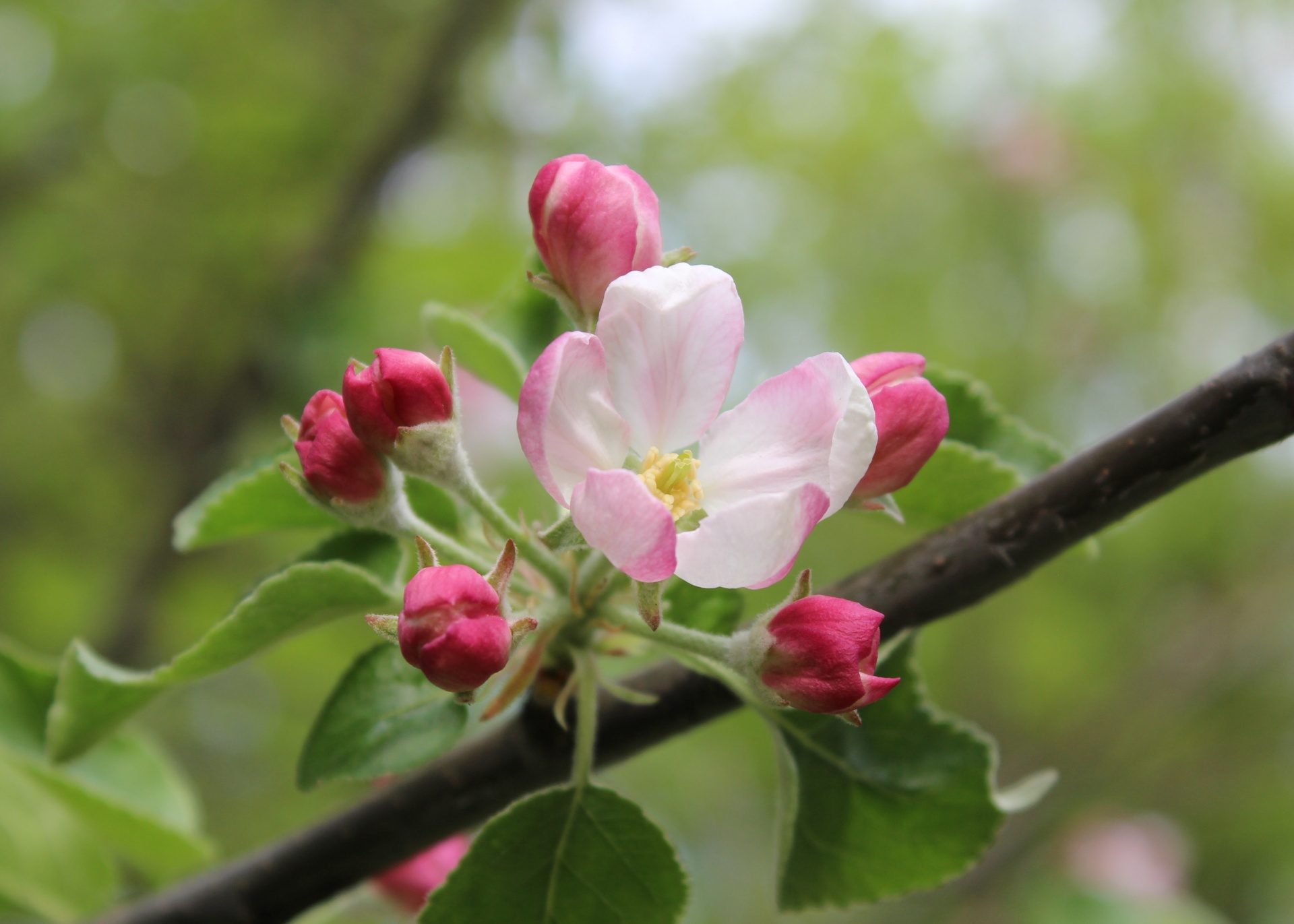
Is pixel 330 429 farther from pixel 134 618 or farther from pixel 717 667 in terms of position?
pixel 134 618

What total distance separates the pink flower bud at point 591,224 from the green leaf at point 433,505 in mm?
279

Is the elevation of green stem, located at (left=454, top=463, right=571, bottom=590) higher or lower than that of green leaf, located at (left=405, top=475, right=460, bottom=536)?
higher

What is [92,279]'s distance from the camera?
428 centimetres

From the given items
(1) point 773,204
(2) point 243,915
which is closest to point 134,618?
(2) point 243,915

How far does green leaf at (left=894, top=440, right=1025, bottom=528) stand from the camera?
901 mm

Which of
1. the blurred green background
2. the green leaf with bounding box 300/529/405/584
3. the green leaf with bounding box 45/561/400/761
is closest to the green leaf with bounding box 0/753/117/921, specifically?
the green leaf with bounding box 45/561/400/761

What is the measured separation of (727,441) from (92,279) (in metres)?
4.36

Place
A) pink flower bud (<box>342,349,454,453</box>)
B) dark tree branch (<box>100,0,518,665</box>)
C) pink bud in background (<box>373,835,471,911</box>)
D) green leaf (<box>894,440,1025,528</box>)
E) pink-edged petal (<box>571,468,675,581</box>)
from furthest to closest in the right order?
dark tree branch (<box>100,0,518,665</box>) → pink bud in background (<box>373,835,471,911</box>) → green leaf (<box>894,440,1025,528</box>) → pink flower bud (<box>342,349,454,453</box>) → pink-edged petal (<box>571,468,675,581</box>)

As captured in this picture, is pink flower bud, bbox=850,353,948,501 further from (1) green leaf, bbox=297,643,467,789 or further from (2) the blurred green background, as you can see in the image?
(2) the blurred green background

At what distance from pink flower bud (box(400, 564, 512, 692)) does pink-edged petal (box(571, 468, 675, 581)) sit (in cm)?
8

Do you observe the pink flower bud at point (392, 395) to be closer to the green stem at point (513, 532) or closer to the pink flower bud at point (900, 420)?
the green stem at point (513, 532)

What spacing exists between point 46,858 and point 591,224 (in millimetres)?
1138

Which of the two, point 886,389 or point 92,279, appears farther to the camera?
point 92,279

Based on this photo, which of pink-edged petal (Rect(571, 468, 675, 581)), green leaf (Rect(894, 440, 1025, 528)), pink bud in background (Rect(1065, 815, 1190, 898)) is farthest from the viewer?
pink bud in background (Rect(1065, 815, 1190, 898))
